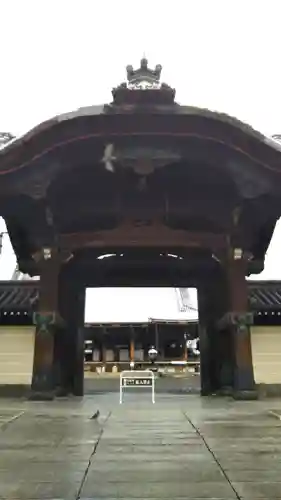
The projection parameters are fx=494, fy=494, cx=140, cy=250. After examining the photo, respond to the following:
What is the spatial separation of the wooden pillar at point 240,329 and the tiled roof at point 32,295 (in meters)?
3.18

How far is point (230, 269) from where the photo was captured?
9.53 meters

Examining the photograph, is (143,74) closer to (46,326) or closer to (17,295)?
(46,326)

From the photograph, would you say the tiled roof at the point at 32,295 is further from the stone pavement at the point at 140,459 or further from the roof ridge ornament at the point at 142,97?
the stone pavement at the point at 140,459

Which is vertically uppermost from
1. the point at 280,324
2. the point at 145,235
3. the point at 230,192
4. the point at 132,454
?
the point at 230,192

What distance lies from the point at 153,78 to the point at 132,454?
998 cm

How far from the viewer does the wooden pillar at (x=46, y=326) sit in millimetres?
9008

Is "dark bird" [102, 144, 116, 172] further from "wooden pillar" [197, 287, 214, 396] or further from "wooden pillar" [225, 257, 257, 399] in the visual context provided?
"wooden pillar" [197, 287, 214, 396]

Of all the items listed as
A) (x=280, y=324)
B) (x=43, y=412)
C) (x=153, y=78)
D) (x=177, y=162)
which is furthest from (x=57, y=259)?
(x=280, y=324)

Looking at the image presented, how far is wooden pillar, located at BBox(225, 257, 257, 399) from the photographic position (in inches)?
352

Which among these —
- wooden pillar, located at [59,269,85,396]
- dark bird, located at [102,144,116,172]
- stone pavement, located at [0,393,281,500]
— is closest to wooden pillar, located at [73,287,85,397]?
wooden pillar, located at [59,269,85,396]

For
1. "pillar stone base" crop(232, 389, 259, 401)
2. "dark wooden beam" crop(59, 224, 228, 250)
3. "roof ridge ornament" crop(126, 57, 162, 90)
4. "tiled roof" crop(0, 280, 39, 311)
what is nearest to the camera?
"pillar stone base" crop(232, 389, 259, 401)

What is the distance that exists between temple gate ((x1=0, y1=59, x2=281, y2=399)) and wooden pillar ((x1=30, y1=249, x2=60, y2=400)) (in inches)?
0.8

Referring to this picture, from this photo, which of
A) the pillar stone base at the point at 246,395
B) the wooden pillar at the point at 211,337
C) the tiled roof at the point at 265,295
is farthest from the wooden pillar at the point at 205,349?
the pillar stone base at the point at 246,395

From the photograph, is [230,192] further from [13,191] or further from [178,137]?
[13,191]
